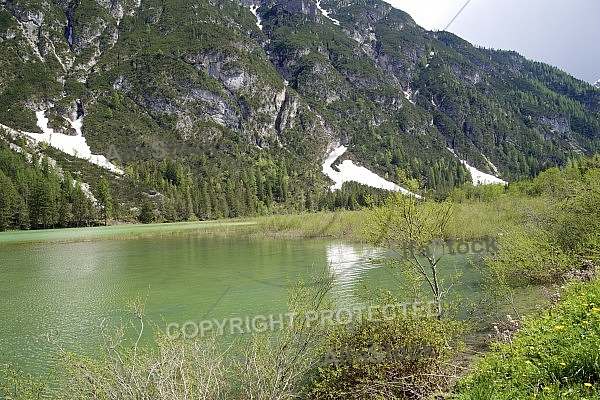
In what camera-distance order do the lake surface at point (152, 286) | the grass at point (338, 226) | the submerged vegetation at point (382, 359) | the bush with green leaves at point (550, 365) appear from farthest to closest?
the grass at point (338, 226), the lake surface at point (152, 286), the submerged vegetation at point (382, 359), the bush with green leaves at point (550, 365)

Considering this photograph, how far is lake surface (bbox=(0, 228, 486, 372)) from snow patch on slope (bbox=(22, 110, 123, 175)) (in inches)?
4472

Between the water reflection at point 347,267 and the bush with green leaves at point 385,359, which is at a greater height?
the bush with green leaves at point 385,359

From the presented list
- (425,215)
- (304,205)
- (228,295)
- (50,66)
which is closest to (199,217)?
(304,205)

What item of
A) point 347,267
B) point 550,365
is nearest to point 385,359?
point 550,365

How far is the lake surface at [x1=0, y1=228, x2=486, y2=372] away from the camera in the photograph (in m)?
14.9

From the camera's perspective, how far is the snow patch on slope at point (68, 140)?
14286 centimetres

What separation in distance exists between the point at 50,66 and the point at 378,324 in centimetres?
22080

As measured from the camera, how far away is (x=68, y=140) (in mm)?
155000

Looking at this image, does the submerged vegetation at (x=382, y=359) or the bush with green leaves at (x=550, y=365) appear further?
the submerged vegetation at (x=382, y=359)

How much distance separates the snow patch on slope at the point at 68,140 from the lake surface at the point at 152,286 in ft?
373

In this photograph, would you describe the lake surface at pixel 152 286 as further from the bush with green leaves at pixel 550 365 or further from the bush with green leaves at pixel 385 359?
the bush with green leaves at pixel 550 365

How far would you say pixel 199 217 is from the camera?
388 feet

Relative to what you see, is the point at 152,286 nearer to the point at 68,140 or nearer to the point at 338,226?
the point at 338,226

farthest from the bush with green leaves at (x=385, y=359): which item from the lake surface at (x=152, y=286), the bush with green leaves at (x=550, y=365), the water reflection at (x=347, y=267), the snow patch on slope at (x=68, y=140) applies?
the snow patch on slope at (x=68, y=140)
